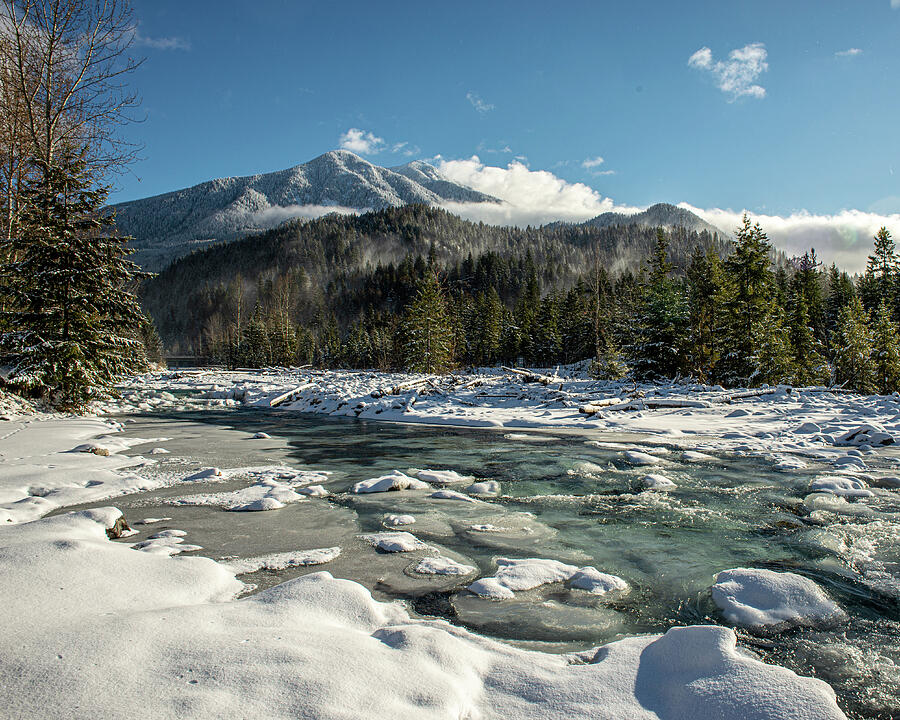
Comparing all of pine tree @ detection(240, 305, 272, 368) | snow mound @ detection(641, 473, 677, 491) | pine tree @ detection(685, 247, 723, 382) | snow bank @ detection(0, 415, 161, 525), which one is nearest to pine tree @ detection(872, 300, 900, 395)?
pine tree @ detection(685, 247, 723, 382)

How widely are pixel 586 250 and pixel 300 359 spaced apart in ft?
390

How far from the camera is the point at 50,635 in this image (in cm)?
218

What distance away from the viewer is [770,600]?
3.37m

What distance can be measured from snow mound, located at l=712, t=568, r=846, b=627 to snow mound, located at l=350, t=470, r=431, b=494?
430cm

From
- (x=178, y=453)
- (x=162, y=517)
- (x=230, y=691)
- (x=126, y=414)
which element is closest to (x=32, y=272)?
(x=126, y=414)

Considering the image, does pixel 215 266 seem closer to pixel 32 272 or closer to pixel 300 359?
pixel 300 359

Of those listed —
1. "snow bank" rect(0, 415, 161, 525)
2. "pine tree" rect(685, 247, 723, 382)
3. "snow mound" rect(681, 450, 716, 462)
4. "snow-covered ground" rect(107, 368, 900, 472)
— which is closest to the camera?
"snow bank" rect(0, 415, 161, 525)

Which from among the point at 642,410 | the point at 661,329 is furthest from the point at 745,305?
the point at 642,410

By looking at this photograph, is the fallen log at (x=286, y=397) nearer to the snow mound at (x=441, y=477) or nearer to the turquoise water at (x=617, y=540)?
the turquoise water at (x=617, y=540)

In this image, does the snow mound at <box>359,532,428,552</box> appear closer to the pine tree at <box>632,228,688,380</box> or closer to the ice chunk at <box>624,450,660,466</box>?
the ice chunk at <box>624,450,660,466</box>

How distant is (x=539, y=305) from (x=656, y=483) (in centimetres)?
7481

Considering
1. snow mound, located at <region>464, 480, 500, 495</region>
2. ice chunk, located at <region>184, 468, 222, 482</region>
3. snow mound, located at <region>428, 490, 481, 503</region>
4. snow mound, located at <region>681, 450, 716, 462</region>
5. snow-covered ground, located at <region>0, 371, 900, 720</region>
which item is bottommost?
snow mound, located at <region>681, 450, 716, 462</region>

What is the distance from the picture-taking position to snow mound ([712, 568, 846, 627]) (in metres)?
3.20

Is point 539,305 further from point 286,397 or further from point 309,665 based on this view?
point 309,665
